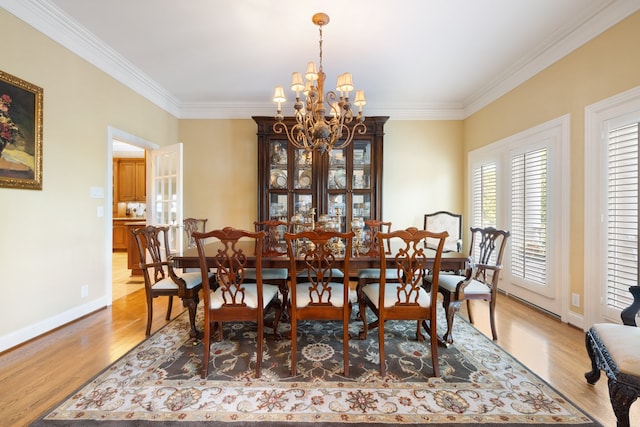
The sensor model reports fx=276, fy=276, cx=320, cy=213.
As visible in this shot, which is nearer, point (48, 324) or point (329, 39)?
point (48, 324)

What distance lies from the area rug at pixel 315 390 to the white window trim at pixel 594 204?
1.07 meters

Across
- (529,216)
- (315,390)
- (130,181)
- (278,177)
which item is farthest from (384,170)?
(130,181)

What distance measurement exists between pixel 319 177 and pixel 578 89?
115 inches

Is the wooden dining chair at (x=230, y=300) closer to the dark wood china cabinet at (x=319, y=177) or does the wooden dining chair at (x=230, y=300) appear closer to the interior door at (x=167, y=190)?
the interior door at (x=167, y=190)

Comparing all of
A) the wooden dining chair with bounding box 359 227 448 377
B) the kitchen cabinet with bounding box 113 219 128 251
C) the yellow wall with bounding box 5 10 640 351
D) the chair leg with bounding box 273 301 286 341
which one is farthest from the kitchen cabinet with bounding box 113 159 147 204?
the wooden dining chair with bounding box 359 227 448 377

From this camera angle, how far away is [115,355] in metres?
2.07

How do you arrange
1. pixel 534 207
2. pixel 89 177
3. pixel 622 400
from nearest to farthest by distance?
pixel 622 400 → pixel 89 177 → pixel 534 207

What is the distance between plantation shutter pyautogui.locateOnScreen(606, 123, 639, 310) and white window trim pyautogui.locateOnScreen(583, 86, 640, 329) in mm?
58

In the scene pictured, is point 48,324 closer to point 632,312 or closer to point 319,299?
point 319,299

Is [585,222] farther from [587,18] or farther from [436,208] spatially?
[436,208]

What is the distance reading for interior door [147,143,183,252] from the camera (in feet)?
11.8

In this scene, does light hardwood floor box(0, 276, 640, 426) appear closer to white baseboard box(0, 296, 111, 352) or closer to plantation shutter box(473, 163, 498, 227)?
white baseboard box(0, 296, 111, 352)

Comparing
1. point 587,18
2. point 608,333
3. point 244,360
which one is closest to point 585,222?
point 608,333

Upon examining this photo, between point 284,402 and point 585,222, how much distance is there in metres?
2.90
